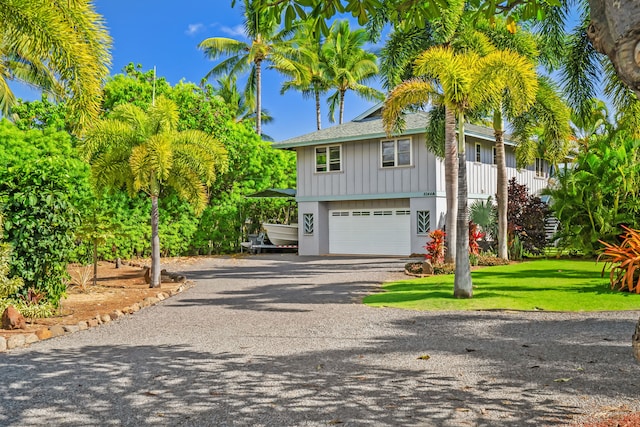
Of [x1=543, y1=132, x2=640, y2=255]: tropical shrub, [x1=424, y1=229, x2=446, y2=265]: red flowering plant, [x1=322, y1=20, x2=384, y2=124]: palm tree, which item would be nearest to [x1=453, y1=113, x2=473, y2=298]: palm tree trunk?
[x1=543, y1=132, x2=640, y2=255]: tropical shrub

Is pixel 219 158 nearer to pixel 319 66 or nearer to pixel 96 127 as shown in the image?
pixel 96 127

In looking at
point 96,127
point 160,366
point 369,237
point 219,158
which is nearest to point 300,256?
point 369,237

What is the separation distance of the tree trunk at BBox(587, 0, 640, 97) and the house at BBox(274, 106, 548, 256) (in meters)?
20.6

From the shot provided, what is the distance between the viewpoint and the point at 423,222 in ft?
77.8

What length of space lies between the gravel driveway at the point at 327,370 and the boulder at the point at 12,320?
0.88m

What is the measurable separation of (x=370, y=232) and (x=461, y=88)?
14918mm

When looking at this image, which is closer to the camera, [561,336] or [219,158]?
[561,336]

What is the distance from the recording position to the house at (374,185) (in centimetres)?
2377

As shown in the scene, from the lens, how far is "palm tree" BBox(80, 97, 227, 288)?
13.1m

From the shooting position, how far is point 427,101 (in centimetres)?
1188

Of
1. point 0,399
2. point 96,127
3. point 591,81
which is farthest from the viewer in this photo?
point 591,81

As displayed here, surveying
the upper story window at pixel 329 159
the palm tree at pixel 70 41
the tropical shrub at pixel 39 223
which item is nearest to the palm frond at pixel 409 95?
the palm tree at pixel 70 41

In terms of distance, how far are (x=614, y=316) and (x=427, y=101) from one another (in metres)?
5.51

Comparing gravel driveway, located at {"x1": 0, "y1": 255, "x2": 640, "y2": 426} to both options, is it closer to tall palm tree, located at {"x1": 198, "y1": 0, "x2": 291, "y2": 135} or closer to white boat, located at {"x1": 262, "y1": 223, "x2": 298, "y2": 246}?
white boat, located at {"x1": 262, "y1": 223, "x2": 298, "y2": 246}
